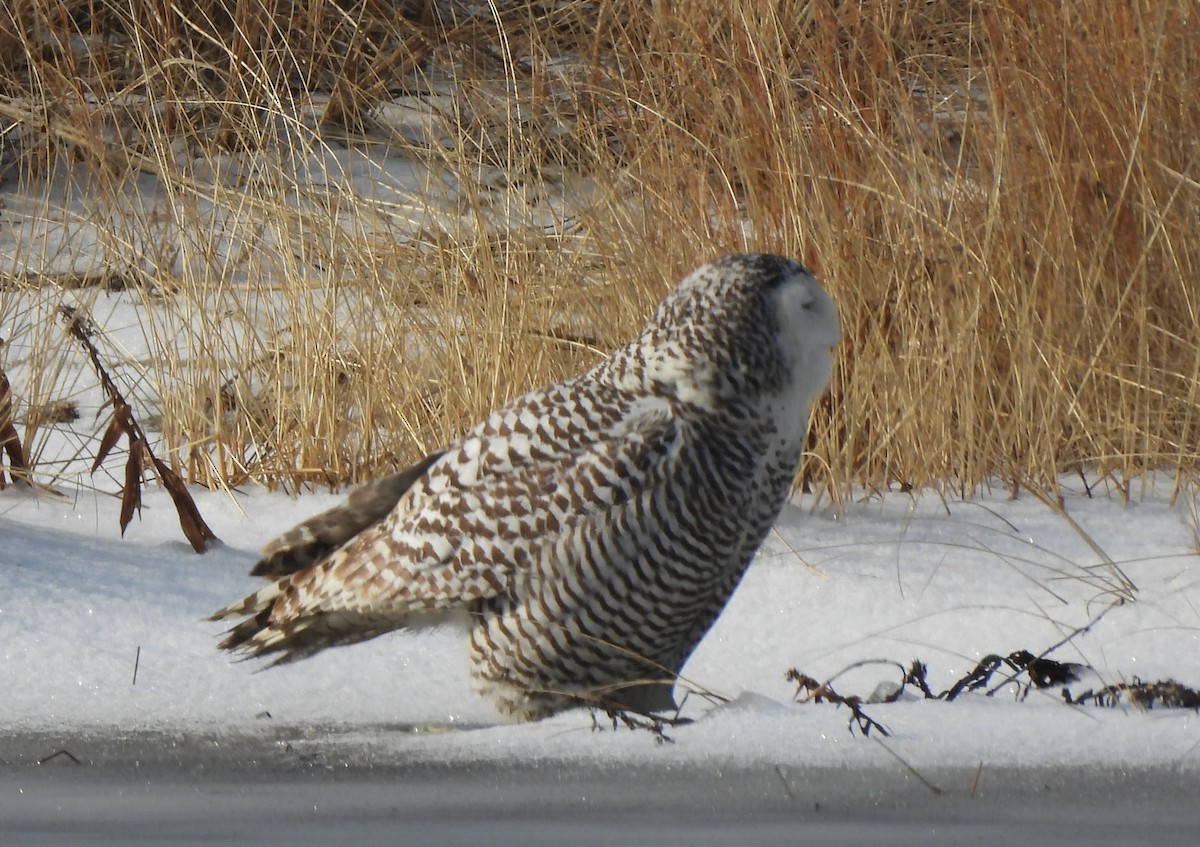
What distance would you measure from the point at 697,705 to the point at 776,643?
0.91ft

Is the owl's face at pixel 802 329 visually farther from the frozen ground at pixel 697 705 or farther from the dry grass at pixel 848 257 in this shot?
the dry grass at pixel 848 257

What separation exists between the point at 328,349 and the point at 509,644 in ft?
6.74

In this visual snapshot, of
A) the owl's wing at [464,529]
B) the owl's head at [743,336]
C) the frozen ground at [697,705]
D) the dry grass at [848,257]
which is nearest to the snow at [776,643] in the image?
the frozen ground at [697,705]

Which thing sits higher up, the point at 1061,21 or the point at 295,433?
the point at 1061,21

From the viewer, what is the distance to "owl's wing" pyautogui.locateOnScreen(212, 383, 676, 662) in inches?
110

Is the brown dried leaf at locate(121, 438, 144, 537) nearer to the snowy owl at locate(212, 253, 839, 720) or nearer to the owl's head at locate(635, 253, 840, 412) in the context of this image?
the snowy owl at locate(212, 253, 839, 720)

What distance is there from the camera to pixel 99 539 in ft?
12.8

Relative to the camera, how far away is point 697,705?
3.17 m

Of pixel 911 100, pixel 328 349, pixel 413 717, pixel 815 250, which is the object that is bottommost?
pixel 413 717

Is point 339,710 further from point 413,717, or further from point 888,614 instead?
point 888,614

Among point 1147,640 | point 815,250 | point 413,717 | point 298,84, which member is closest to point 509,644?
point 413,717

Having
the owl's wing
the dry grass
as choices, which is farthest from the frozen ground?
the dry grass

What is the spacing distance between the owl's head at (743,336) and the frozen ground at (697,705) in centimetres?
52

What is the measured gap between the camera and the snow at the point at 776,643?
2441mm
